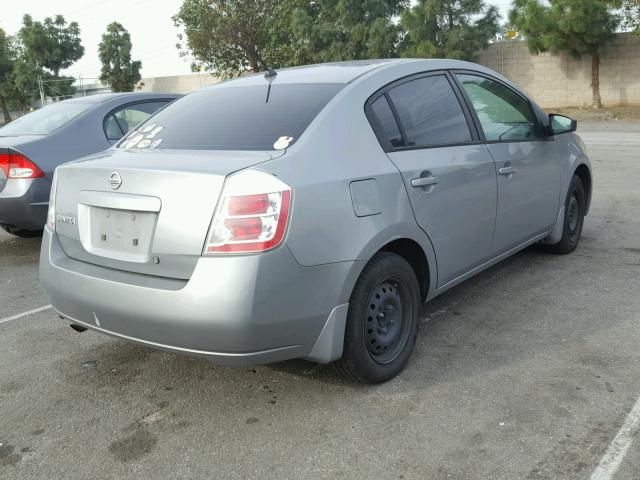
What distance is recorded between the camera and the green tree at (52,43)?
53.7 meters

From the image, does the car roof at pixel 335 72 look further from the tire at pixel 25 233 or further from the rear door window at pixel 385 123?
the tire at pixel 25 233

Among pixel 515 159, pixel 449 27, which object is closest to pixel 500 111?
pixel 515 159

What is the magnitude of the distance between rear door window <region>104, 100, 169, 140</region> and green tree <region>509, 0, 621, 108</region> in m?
21.6

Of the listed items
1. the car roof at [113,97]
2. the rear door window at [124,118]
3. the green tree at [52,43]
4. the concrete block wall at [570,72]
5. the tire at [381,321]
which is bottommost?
the tire at [381,321]

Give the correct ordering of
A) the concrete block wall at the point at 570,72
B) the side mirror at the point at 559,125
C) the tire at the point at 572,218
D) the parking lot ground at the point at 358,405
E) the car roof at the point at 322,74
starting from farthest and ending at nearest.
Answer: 1. the concrete block wall at the point at 570,72
2. the tire at the point at 572,218
3. the side mirror at the point at 559,125
4. the car roof at the point at 322,74
5. the parking lot ground at the point at 358,405

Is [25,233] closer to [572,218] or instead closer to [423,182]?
[423,182]

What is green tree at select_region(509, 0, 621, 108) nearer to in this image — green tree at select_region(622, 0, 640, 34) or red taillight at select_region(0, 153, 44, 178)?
green tree at select_region(622, 0, 640, 34)

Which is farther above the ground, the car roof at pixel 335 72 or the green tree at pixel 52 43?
the green tree at pixel 52 43

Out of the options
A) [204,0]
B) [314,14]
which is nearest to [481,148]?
[314,14]

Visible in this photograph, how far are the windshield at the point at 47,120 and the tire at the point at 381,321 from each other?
4442 mm

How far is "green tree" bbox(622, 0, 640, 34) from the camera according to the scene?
2418 cm

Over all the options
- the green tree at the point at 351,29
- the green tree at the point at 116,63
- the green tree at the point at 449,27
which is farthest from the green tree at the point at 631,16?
the green tree at the point at 116,63

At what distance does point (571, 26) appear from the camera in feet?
80.8

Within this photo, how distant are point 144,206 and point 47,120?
4.44 metres
